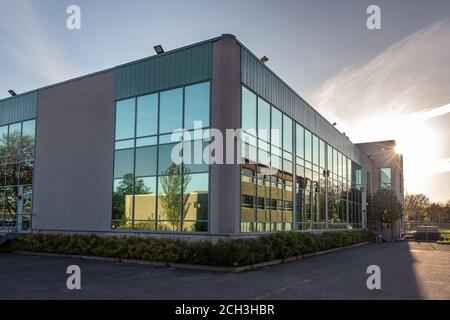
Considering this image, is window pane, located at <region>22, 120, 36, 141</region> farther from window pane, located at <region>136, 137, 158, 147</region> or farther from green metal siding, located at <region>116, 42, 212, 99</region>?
window pane, located at <region>136, 137, 158, 147</region>

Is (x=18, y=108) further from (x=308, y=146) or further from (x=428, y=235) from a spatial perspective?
(x=428, y=235)

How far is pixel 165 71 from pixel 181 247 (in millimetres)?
7755

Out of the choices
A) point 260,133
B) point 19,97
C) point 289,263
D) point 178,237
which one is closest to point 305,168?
point 260,133

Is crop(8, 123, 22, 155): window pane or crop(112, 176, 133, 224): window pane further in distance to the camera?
crop(8, 123, 22, 155): window pane

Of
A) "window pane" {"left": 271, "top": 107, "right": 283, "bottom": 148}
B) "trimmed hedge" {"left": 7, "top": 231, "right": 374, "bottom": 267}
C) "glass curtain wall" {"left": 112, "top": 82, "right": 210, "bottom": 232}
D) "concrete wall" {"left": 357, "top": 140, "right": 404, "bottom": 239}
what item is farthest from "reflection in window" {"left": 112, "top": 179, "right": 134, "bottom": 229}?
"concrete wall" {"left": 357, "top": 140, "right": 404, "bottom": 239}

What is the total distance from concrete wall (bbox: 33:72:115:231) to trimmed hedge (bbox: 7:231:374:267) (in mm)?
1418

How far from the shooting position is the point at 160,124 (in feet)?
59.6

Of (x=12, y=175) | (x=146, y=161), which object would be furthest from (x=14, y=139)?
(x=146, y=161)

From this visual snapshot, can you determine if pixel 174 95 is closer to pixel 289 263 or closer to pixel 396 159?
pixel 289 263

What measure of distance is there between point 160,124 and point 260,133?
4555mm

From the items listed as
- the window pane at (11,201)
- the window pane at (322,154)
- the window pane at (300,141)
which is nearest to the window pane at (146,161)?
the window pane at (11,201)

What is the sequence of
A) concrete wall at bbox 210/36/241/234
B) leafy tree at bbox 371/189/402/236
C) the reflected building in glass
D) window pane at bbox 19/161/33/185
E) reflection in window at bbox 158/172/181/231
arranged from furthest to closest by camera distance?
leafy tree at bbox 371/189/402/236 < window pane at bbox 19/161/33/185 < reflection in window at bbox 158/172/181/231 < the reflected building in glass < concrete wall at bbox 210/36/241/234

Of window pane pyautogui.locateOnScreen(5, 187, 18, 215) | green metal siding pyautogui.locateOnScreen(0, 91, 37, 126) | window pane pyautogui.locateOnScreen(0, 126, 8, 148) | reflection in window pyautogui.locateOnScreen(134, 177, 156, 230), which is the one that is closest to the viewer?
reflection in window pyautogui.locateOnScreen(134, 177, 156, 230)

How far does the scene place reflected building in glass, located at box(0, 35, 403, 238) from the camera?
54.8 feet
